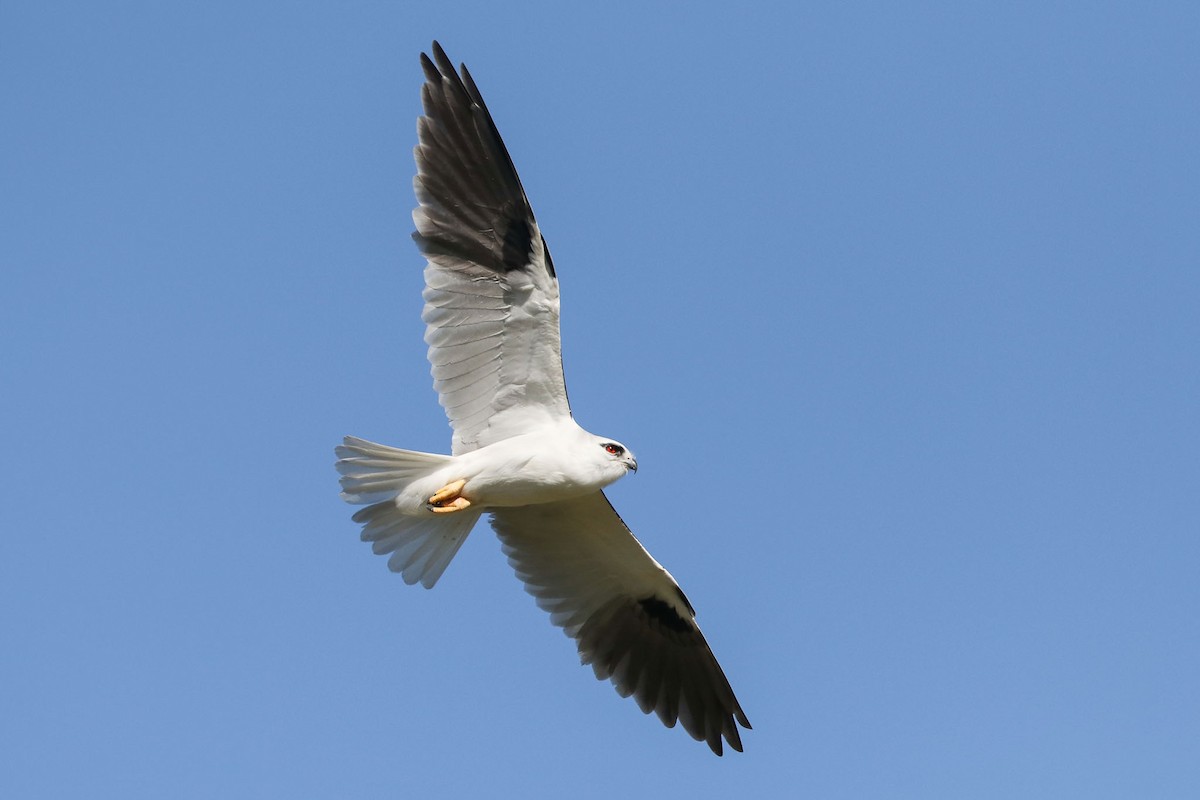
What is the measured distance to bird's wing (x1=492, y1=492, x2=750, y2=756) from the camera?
1085 cm

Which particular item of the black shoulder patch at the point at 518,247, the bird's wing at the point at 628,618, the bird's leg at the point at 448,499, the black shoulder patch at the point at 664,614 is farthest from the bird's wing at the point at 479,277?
the black shoulder patch at the point at 664,614

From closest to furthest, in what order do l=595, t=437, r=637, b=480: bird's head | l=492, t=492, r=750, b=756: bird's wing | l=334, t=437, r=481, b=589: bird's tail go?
l=595, t=437, r=637, b=480: bird's head < l=334, t=437, r=481, b=589: bird's tail < l=492, t=492, r=750, b=756: bird's wing

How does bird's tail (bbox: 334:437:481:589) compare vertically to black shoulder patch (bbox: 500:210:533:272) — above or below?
below

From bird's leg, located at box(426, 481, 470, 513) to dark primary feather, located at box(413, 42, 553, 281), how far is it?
1433 mm

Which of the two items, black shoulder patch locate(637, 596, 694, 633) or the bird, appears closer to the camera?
the bird

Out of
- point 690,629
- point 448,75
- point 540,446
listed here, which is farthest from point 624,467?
point 448,75

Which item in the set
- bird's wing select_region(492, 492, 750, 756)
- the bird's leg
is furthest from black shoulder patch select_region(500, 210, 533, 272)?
bird's wing select_region(492, 492, 750, 756)

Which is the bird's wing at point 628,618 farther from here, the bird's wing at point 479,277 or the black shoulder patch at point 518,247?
the black shoulder patch at point 518,247

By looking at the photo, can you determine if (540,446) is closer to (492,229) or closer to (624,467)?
(624,467)

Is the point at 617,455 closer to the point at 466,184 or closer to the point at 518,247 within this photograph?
the point at 518,247

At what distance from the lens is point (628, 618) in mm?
11180

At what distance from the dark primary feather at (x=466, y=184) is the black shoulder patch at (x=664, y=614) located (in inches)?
117

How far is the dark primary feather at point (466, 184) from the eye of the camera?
966 cm

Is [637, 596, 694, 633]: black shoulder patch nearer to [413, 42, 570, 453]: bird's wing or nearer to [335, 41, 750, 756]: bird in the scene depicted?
[335, 41, 750, 756]: bird
